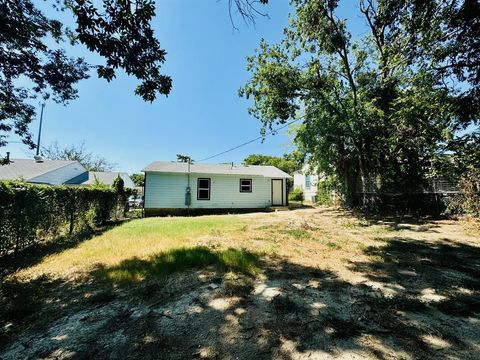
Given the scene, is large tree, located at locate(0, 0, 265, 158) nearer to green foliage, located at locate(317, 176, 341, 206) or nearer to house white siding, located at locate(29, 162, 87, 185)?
green foliage, located at locate(317, 176, 341, 206)

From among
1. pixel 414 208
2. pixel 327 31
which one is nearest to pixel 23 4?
pixel 327 31

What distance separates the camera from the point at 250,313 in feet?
9.25

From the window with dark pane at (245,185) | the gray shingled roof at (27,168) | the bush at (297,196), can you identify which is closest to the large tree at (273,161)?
the bush at (297,196)

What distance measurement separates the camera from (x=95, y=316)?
290cm

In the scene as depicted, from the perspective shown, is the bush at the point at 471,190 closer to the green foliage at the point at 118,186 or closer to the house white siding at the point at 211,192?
the house white siding at the point at 211,192

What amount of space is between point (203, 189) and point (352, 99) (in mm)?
10792

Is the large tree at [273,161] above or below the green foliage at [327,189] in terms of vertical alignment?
above

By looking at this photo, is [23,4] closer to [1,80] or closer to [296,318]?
[1,80]

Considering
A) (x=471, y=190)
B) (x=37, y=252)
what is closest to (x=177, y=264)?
(x=37, y=252)

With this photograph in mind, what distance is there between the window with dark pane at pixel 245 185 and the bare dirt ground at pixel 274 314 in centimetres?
1188

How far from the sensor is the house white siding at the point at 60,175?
19.6 meters

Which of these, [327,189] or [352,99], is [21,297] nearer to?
[352,99]

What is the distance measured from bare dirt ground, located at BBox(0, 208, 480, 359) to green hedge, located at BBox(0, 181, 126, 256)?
247cm

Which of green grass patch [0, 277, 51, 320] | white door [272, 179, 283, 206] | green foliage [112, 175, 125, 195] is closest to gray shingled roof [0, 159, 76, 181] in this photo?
green foliage [112, 175, 125, 195]
